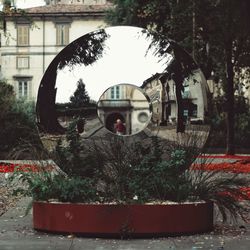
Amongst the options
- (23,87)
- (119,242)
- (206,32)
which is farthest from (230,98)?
(23,87)

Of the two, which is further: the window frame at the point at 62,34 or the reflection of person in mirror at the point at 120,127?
the window frame at the point at 62,34

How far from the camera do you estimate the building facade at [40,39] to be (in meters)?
80.2

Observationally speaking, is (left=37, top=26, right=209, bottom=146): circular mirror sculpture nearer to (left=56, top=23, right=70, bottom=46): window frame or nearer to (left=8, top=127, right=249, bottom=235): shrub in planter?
(left=8, top=127, right=249, bottom=235): shrub in planter

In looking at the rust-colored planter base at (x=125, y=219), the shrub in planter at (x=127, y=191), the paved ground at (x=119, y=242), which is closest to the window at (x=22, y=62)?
the shrub in planter at (x=127, y=191)

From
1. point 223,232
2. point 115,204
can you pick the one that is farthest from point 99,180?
point 223,232

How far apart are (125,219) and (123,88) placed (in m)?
5.21

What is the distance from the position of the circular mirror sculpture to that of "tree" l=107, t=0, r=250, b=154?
11.2 m

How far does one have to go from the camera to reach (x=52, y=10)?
81.9m

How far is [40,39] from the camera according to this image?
8138 cm

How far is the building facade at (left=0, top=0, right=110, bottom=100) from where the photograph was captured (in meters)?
80.2

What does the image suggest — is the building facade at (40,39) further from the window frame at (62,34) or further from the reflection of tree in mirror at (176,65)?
the reflection of tree in mirror at (176,65)

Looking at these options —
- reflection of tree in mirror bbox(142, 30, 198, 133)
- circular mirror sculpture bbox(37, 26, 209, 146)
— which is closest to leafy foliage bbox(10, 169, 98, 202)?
circular mirror sculpture bbox(37, 26, 209, 146)

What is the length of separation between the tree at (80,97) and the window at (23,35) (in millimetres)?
69493

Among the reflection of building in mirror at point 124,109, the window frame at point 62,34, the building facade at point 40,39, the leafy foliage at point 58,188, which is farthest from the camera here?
the window frame at point 62,34
